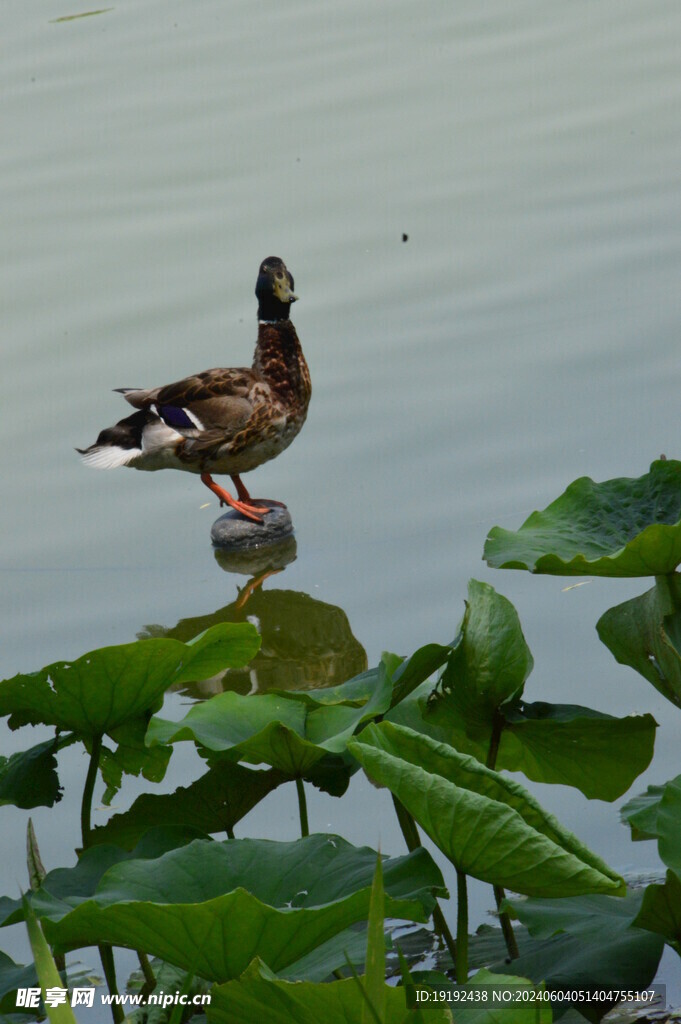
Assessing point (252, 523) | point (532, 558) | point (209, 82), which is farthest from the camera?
point (209, 82)

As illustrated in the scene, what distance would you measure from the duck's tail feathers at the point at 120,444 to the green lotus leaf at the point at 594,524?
6.69 feet

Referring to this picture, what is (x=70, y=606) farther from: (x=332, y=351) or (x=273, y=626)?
(x=332, y=351)

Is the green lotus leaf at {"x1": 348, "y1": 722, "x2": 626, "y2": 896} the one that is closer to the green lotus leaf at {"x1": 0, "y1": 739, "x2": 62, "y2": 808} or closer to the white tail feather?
the green lotus leaf at {"x1": 0, "y1": 739, "x2": 62, "y2": 808}

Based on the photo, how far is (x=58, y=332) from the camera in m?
5.48

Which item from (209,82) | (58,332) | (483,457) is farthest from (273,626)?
(209,82)

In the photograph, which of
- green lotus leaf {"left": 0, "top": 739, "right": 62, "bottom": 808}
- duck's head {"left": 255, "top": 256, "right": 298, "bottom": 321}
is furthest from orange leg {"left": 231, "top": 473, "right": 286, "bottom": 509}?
green lotus leaf {"left": 0, "top": 739, "right": 62, "bottom": 808}

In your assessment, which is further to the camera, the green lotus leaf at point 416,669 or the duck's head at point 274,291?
the duck's head at point 274,291

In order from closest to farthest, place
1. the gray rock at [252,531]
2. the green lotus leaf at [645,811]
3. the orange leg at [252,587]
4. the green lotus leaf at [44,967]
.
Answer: the green lotus leaf at [44,967]
the green lotus leaf at [645,811]
the orange leg at [252,587]
the gray rock at [252,531]

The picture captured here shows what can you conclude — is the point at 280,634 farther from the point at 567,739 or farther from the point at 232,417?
the point at 567,739

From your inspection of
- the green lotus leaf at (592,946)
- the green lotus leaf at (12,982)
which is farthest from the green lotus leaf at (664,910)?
the green lotus leaf at (12,982)

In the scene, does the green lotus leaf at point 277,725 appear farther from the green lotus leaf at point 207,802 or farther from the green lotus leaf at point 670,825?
the green lotus leaf at point 670,825

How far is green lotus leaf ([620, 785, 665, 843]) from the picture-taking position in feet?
6.53

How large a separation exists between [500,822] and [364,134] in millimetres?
5705

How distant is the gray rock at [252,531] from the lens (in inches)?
158
